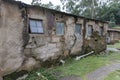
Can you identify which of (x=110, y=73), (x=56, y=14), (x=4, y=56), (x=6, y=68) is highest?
(x=56, y=14)

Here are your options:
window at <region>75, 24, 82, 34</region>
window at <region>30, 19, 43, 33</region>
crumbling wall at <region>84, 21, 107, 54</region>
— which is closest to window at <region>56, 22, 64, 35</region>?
window at <region>30, 19, 43, 33</region>

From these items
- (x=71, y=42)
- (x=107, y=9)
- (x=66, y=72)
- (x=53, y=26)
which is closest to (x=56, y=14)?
(x=53, y=26)

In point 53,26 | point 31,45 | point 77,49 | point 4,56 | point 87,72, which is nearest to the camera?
point 4,56

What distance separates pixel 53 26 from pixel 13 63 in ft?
9.74

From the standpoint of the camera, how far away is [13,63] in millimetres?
6273

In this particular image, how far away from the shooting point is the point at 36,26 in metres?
7.46

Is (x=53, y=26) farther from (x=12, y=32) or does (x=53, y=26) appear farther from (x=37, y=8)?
(x=12, y=32)

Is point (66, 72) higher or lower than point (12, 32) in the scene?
lower

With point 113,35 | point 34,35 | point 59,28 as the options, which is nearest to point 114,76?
point 59,28

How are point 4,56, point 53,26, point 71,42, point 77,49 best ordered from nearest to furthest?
1. point 4,56
2. point 53,26
3. point 71,42
4. point 77,49

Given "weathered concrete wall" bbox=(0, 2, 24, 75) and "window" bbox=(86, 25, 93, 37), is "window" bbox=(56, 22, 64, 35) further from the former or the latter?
"window" bbox=(86, 25, 93, 37)

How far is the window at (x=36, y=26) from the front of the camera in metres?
7.20

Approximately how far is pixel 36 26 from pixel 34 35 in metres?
0.47

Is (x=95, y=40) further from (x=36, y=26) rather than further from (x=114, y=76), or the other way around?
(x=36, y=26)
